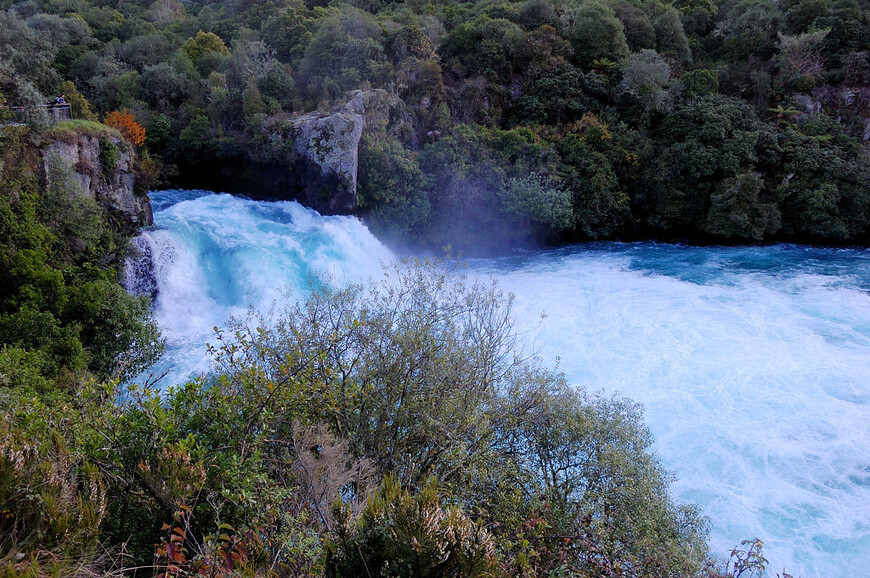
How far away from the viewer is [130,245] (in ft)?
51.8

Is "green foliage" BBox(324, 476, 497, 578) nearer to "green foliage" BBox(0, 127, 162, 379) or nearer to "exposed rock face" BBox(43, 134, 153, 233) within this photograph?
"green foliage" BBox(0, 127, 162, 379)

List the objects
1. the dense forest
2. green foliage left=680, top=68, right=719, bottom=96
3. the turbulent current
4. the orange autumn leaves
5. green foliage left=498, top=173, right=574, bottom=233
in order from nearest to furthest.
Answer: the dense forest, the turbulent current, the orange autumn leaves, green foliage left=498, top=173, right=574, bottom=233, green foliage left=680, top=68, right=719, bottom=96

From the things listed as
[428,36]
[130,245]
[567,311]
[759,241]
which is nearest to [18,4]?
[428,36]

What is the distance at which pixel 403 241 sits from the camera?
81.6 ft

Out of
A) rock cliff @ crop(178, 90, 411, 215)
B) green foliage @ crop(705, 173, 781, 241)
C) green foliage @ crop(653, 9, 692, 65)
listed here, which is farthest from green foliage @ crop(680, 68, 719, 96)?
rock cliff @ crop(178, 90, 411, 215)

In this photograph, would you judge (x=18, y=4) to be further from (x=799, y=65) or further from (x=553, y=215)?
(x=799, y=65)

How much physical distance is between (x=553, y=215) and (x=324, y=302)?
16463 millimetres

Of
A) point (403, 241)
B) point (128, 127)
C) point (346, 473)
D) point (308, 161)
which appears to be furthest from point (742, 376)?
point (128, 127)

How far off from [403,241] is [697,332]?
14204mm

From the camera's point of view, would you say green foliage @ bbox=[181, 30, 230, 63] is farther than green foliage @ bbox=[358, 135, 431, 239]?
Yes

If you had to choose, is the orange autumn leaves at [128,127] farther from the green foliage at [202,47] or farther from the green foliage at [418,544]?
the green foliage at [418,544]

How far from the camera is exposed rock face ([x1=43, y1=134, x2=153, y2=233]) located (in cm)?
1508

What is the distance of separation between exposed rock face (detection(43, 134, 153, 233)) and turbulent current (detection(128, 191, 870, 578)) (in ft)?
3.95

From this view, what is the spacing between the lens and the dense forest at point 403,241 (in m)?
4.68
